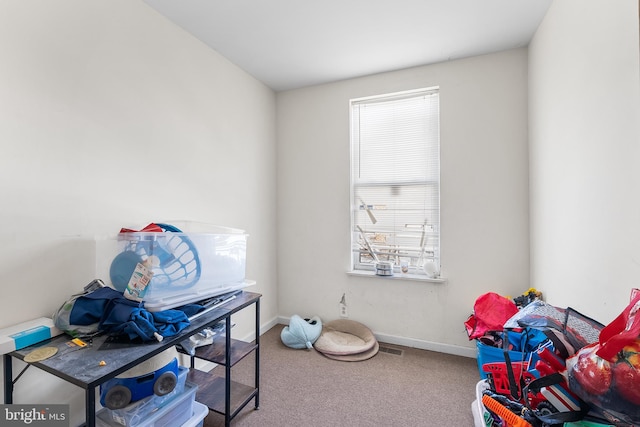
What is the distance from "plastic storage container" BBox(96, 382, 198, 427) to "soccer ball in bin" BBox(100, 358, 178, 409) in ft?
0.34

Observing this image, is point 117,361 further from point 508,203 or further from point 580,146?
point 508,203

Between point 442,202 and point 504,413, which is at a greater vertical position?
point 442,202

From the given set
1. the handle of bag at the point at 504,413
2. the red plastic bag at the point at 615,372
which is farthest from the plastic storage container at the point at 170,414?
the red plastic bag at the point at 615,372

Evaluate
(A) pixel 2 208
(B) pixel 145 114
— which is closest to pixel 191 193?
(B) pixel 145 114

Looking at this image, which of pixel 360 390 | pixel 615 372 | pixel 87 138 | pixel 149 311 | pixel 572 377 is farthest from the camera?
pixel 360 390

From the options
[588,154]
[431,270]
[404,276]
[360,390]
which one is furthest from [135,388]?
[588,154]

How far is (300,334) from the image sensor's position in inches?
101

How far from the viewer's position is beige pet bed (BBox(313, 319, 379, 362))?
2.41 m

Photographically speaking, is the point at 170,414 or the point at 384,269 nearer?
the point at 170,414

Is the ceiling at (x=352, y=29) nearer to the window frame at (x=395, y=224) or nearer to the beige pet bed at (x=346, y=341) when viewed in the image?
the window frame at (x=395, y=224)

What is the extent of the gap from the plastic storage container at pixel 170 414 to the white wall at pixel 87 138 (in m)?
0.28

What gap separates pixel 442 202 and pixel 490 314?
97 cm

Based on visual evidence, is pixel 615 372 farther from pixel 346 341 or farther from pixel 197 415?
pixel 346 341

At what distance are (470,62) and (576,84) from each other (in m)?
1.11
